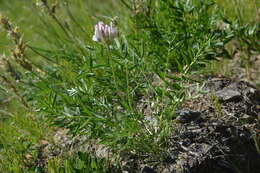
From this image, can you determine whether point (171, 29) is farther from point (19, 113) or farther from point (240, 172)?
point (19, 113)

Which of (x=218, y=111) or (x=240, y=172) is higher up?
(x=218, y=111)

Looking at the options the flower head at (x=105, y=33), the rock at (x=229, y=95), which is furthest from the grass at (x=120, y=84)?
the rock at (x=229, y=95)

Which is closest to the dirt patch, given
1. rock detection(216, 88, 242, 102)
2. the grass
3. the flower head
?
rock detection(216, 88, 242, 102)

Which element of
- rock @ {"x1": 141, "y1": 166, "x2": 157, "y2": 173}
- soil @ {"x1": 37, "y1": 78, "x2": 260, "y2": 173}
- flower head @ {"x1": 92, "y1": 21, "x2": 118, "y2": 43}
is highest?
flower head @ {"x1": 92, "y1": 21, "x2": 118, "y2": 43}

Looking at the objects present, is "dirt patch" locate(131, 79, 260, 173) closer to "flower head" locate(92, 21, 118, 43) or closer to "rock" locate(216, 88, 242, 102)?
"rock" locate(216, 88, 242, 102)

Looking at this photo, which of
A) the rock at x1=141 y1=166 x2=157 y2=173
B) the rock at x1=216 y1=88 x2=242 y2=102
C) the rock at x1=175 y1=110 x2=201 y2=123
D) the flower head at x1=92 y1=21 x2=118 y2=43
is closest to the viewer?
the flower head at x1=92 y1=21 x2=118 y2=43

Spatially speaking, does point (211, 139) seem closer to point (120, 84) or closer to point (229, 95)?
point (229, 95)

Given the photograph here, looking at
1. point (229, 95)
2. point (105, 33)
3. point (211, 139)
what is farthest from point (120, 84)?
point (229, 95)

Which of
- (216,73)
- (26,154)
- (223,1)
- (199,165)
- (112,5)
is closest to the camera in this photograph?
(199,165)

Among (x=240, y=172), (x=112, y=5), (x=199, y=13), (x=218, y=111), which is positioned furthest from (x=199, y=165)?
(x=112, y=5)
